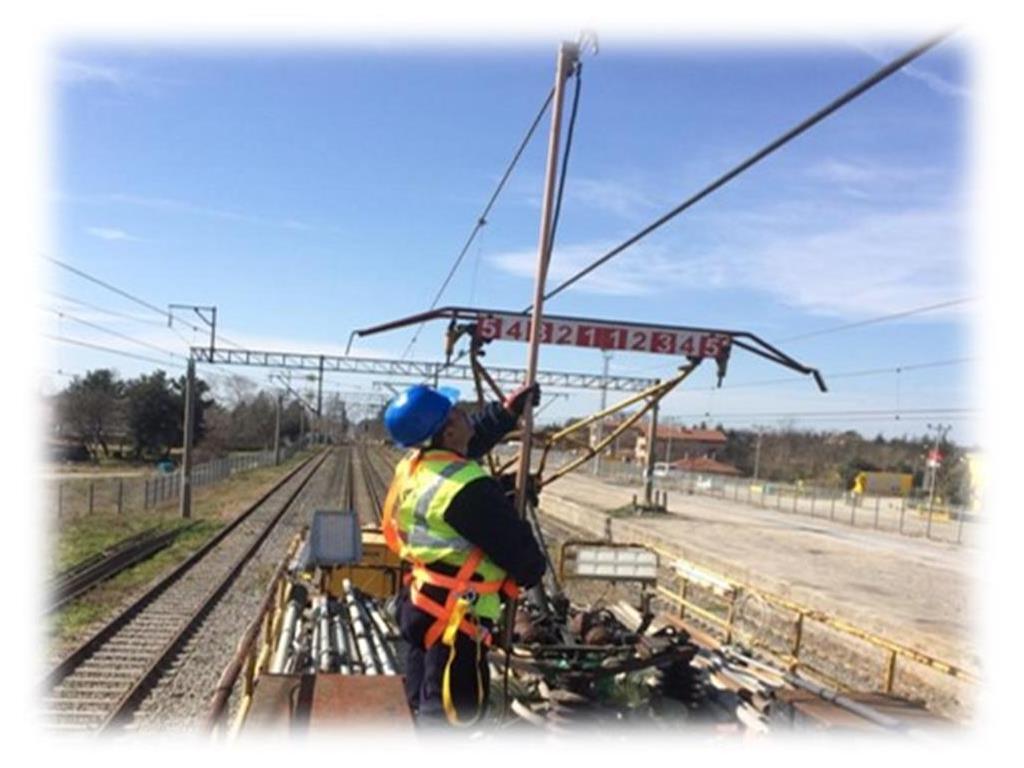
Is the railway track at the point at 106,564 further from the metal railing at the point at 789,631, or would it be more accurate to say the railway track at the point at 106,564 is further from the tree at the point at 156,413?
the tree at the point at 156,413

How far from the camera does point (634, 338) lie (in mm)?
6934

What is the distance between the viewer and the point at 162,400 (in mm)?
64500

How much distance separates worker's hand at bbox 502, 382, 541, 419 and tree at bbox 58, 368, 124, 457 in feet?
217

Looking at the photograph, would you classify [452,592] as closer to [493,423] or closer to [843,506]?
[493,423]

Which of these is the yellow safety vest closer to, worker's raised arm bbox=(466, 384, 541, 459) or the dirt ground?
worker's raised arm bbox=(466, 384, 541, 459)

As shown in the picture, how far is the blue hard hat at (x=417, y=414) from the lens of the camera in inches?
138

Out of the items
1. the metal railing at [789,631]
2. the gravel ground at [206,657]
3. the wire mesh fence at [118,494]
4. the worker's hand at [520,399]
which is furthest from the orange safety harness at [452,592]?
the wire mesh fence at [118,494]

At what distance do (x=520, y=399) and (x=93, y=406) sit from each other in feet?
221

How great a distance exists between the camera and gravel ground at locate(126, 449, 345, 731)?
9.28 metres

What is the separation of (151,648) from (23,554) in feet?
12.2

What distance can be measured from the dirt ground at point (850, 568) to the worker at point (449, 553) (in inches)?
389

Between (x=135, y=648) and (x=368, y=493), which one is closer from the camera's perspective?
(x=135, y=648)

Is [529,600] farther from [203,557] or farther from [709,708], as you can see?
[203,557]

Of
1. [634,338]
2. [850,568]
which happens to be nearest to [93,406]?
[850,568]
